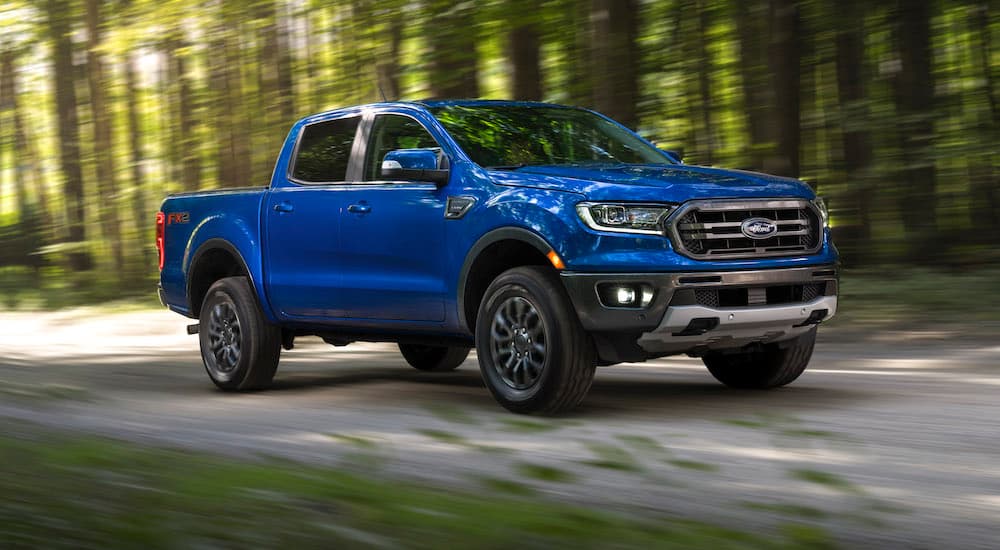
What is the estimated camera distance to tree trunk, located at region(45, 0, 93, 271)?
84.9 ft

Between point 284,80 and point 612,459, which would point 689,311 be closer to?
point 612,459

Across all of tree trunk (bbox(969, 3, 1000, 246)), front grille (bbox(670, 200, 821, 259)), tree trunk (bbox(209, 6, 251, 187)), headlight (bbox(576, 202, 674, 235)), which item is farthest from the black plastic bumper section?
tree trunk (bbox(209, 6, 251, 187))

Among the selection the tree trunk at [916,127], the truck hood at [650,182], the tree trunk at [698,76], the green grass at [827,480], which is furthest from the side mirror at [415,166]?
the tree trunk at [698,76]

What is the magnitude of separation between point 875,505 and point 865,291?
25.7ft

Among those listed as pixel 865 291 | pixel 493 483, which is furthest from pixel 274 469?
pixel 865 291

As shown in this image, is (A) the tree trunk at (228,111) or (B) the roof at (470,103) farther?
(A) the tree trunk at (228,111)

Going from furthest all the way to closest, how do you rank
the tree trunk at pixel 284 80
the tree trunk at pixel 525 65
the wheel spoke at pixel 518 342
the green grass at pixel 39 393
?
the tree trunk at pixel 284 80 → the tree trunk at pixel 525 65 → the green grass at pixel 39 393 → the wheel spoke at pixel 518 342

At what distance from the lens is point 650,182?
23.4ft

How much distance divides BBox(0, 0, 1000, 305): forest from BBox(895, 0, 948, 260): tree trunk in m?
0.02

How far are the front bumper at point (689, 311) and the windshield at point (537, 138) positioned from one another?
46.8 inches

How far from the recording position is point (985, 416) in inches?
284

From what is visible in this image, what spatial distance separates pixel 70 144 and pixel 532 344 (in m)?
21.0

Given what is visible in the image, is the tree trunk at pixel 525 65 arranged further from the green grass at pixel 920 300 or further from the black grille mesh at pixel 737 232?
the black grille mesh at pixel 737 232

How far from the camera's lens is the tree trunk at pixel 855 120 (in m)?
14.2
